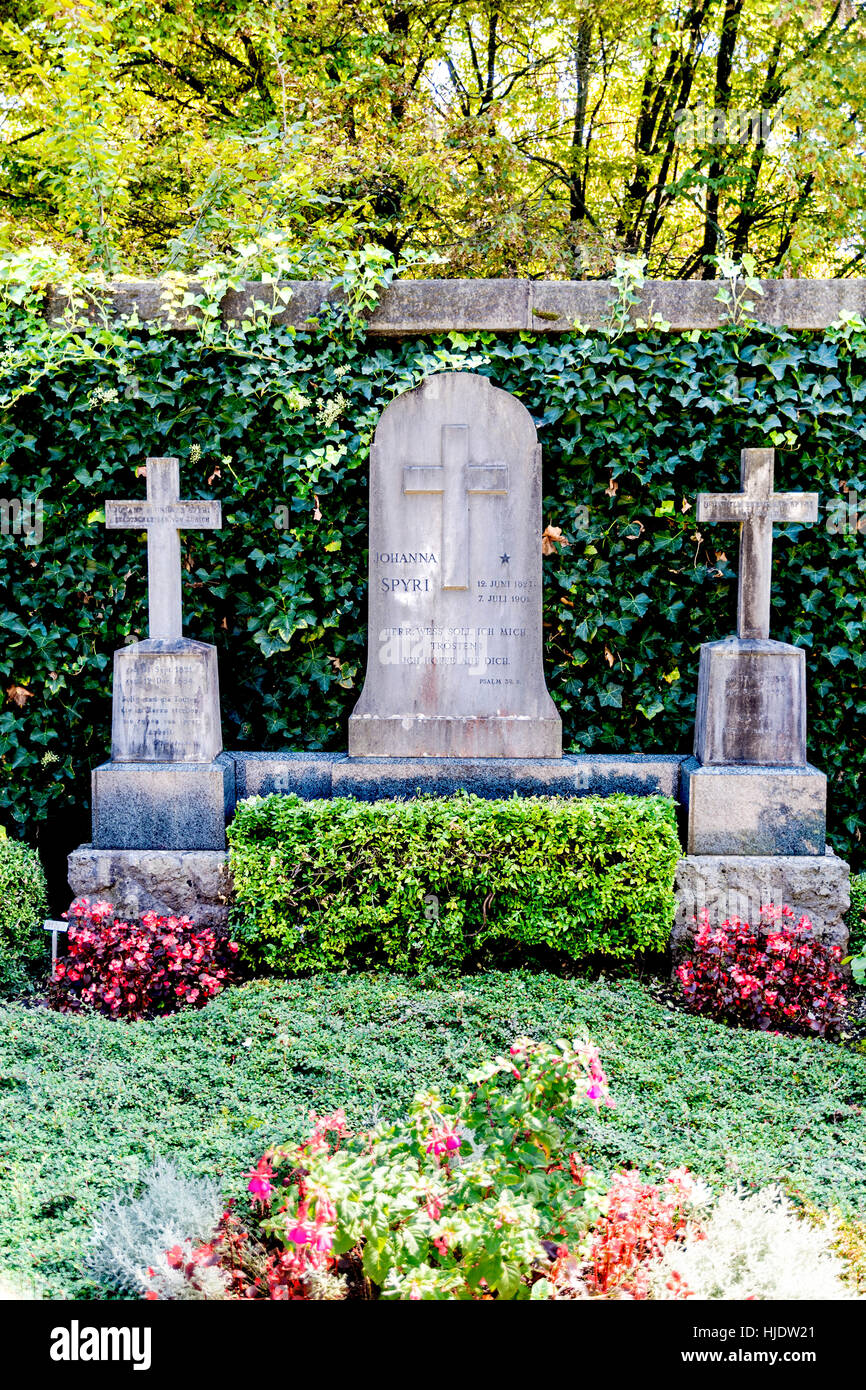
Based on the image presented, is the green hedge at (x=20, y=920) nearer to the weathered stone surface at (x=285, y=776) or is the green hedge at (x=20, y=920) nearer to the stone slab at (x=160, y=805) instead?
the stone slab at (x=160, y=805)

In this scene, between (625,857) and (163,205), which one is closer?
(625,857)

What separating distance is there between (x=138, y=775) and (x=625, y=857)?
2316 mm

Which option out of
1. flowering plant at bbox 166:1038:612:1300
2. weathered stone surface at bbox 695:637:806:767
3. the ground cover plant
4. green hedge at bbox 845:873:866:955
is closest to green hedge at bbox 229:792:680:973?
the ground cover plant

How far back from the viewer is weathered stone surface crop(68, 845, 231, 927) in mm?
4730

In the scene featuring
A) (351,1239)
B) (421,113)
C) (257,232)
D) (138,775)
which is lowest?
(351,1239)

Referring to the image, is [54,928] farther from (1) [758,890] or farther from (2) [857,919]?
(2) [857,919]

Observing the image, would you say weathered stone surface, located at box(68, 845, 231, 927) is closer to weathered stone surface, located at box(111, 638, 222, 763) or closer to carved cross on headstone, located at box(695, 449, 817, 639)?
weathered stone surface, located at box(111, 638, 222, 763)

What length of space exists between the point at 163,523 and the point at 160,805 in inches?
54.4

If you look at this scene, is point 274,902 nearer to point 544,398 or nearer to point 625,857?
point 625,857

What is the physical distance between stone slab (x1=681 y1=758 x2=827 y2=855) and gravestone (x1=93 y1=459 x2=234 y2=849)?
2277 mm

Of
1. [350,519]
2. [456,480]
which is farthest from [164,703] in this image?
[456,480]

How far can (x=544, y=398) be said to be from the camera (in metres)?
5.24

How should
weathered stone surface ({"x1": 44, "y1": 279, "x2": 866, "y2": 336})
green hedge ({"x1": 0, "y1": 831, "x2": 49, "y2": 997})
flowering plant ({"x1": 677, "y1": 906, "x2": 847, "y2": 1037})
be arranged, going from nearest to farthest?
flowering plant ({"x1": 677, "y1": 906, "x2": 847, "y2": 1037})
green hedge ({"x1": 0, "y1": 831, "x2": 49, "y2": 997})
weathered stone surface ({"x1": 44, "y1": 279, "x2": 866, "y2": 336})

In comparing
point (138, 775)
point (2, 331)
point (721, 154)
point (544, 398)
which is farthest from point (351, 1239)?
point (721, 154)
